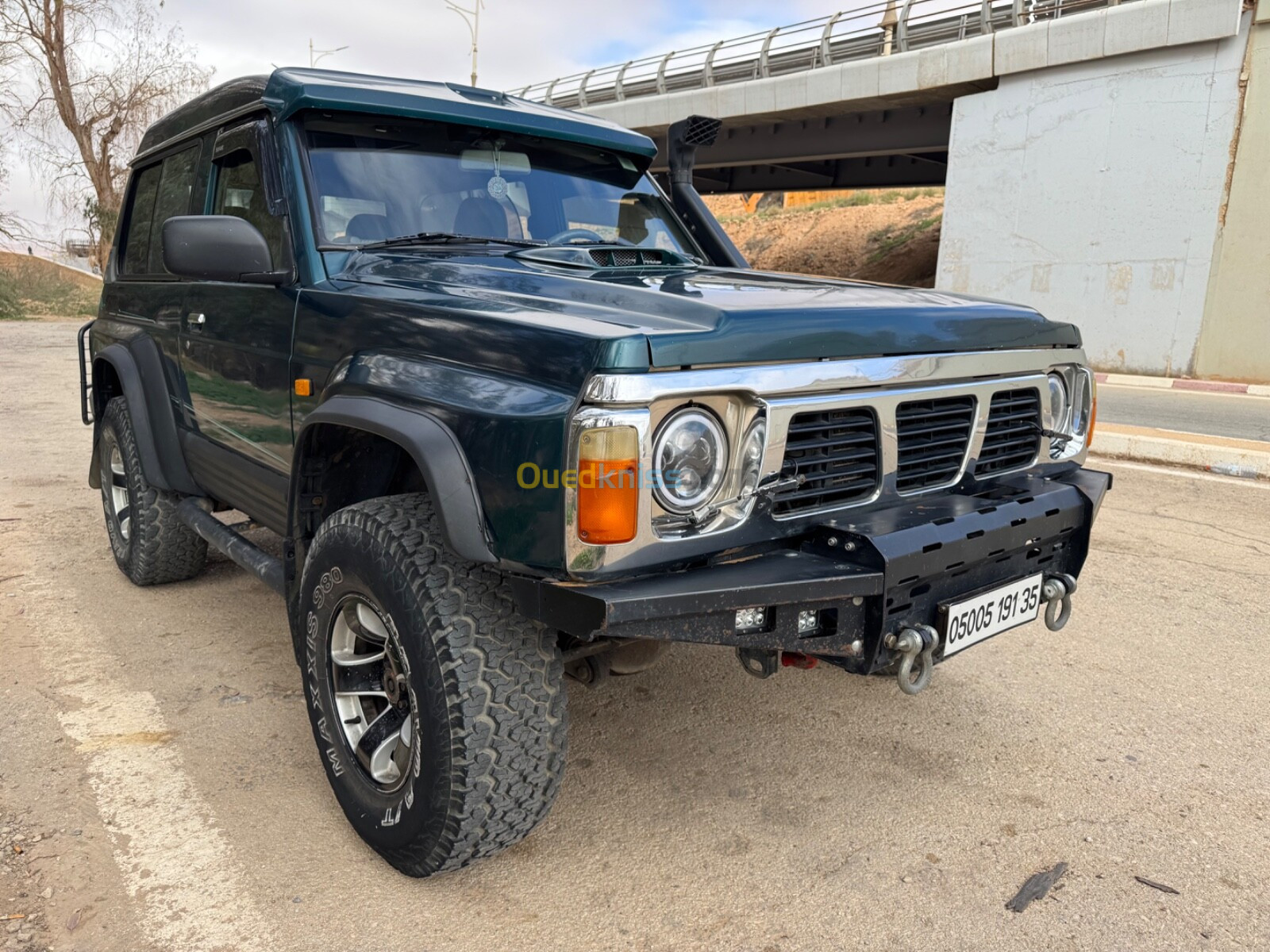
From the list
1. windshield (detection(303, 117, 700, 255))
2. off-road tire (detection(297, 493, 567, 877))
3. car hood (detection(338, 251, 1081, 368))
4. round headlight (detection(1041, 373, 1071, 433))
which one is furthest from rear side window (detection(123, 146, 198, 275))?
round headlight (detection(1041, 373, 1071, 433))

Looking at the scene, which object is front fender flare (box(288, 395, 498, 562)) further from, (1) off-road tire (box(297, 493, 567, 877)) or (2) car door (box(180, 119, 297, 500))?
(2) car door (box(180, 119, 297, 500))

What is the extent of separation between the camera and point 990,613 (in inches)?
103

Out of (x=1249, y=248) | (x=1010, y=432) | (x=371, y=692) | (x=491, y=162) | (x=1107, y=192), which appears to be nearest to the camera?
(x=371, y=692)

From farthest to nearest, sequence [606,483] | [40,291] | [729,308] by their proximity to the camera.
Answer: [40,291] < [729,308] < [606,483]

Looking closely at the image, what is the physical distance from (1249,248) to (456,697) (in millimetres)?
16321

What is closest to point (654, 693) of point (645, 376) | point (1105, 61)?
point (645, 376)

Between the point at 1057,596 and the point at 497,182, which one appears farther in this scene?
the point at 497,182

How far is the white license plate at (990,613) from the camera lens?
8.05ft

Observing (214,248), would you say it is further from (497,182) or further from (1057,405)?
(1057,405)

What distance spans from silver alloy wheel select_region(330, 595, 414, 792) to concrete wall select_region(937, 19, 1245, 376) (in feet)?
51.6

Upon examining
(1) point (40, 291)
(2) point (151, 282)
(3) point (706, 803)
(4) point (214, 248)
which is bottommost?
(3) point (706, 803)

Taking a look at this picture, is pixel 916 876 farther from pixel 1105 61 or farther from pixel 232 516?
pixel 1105 61

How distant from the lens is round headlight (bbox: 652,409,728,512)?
81.9 inches

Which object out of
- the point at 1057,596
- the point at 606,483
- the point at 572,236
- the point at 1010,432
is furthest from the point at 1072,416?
the point at 606,483
